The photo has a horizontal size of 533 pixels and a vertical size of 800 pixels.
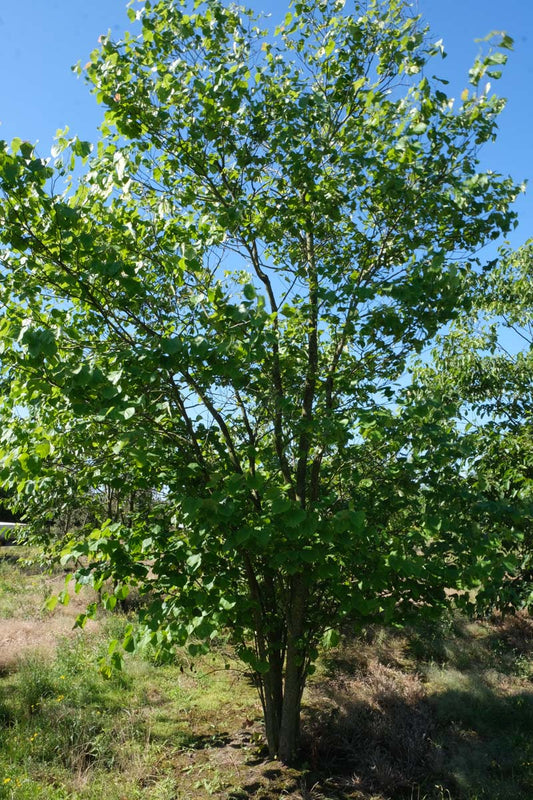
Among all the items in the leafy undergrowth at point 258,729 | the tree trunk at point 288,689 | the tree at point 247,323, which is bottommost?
the leafy undergrowth at point 258,729

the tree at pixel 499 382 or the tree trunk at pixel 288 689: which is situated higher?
the tree at pixel 499 382

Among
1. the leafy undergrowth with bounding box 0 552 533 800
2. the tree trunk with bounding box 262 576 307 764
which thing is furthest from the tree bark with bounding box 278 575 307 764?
the leafy undergrowth with bounding box 0 552 533 800

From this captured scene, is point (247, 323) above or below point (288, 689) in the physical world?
above

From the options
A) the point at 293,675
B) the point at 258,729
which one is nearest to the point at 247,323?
the point at 293,675

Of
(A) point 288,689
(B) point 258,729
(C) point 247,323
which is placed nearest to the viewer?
(C) point 247,323

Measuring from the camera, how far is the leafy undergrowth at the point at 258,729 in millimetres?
5156

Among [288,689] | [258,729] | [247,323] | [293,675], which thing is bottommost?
[258,729]

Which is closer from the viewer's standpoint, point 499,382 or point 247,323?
point 247,323

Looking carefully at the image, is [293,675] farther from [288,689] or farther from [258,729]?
[258,729]

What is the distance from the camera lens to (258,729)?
6.55m

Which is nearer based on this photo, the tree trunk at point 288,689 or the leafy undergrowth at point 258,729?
the leafy undergrowth at point 258,729

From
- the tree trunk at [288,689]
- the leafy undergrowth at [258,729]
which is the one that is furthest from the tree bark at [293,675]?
the leafy undergrowth at [258,729]

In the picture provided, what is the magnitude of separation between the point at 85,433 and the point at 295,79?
3.50 m

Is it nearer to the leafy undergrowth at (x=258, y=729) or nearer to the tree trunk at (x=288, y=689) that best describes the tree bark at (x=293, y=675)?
the tree trunk at (x=288, y=689)
